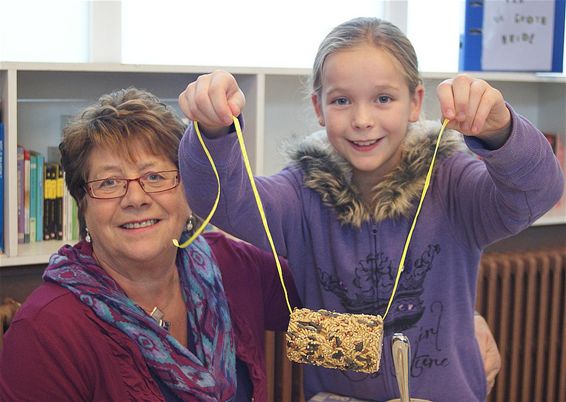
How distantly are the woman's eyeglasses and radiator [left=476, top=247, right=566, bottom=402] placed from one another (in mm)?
1776

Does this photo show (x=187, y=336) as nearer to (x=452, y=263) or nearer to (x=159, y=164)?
(x=159, y=164)

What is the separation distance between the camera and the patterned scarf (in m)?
1.54

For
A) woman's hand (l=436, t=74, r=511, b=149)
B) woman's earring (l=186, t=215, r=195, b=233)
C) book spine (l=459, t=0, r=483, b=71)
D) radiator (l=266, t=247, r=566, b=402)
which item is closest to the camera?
woman's hand (l=436, t=74, r=511, b=149)

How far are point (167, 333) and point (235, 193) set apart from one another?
357 millimetres

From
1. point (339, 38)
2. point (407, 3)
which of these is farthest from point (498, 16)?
point (339, 38)

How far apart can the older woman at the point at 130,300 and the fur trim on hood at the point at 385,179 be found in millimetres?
274

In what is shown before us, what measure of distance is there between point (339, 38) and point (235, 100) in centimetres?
36

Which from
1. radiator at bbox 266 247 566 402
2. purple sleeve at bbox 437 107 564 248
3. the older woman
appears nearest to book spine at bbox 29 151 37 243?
the older woman

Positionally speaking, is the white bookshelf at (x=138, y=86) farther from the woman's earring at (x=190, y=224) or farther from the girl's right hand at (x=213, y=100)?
the girl's right hand at (x=213, y=100)

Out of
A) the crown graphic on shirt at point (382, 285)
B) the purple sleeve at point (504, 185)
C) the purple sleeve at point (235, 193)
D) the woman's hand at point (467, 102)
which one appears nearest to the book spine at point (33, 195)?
the purple sleeve at point (235, 193)

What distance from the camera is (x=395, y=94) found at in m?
1.44

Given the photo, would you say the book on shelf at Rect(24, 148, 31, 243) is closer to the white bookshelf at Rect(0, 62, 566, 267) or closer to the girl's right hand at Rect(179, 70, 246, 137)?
the white bookshelf at Rect(0, 62, 566, 267)

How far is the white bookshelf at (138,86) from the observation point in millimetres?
2162

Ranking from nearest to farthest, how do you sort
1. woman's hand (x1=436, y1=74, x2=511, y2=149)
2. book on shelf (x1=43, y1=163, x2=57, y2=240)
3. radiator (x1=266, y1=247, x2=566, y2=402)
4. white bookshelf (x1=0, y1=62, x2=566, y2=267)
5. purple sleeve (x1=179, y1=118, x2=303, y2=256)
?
1. woman's hand (x1=436, y1=74, x2=511, y2=149)
2. purple sleeve (x1=179, y1=118, x2=303, y2=256)
3. white bookshelf (x1=0, y1=62, x2=566, y2=267)
4. book on shelf (x1=43, y1=163, x2=57, y2=240)
5. radiator (x1=266, y1=247, x2=566, y2=402)
